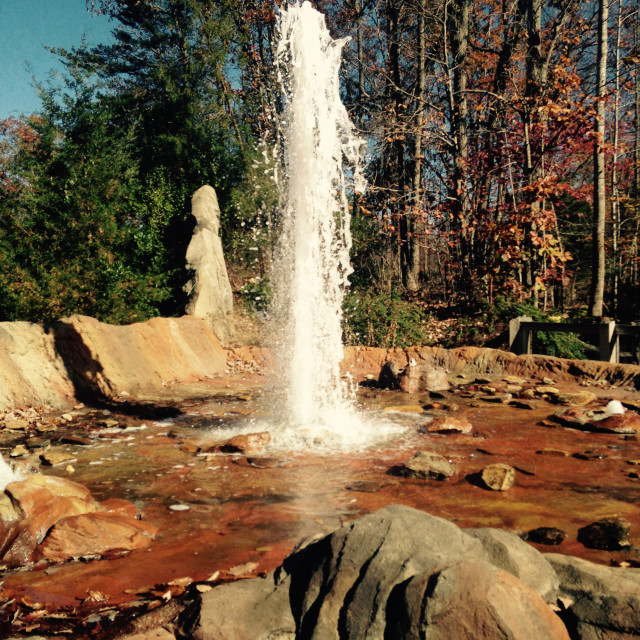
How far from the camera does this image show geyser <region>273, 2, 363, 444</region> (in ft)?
21.2

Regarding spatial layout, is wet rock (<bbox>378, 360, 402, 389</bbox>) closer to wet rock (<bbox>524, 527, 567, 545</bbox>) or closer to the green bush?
the green bush

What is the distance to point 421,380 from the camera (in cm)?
855

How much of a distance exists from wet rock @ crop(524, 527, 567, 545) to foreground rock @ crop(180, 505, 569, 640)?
79cm

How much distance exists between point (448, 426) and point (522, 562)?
12.0 feet

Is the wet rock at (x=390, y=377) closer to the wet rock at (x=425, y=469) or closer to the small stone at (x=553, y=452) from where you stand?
the small stone at (x=553, y=452)

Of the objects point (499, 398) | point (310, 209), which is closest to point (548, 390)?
point (499, 398)

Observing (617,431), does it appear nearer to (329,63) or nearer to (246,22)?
(329,63)

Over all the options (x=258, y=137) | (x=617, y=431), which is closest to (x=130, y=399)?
(x=617, y=431)

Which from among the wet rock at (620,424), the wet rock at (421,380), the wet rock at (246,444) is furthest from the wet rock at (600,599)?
the wet rock at (421,380)

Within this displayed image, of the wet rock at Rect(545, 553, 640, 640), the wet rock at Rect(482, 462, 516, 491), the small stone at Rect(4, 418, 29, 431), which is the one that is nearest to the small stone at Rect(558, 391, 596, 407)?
the wet rock at Rect(482, 462, 516, 491)

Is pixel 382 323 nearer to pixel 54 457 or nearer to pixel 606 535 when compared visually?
pixel 54 457

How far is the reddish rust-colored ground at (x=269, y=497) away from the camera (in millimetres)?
2670

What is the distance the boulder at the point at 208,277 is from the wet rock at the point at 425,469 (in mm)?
8124

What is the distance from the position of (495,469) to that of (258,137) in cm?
1448
